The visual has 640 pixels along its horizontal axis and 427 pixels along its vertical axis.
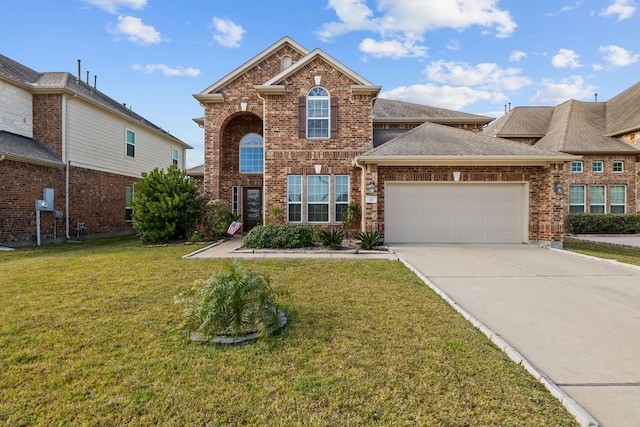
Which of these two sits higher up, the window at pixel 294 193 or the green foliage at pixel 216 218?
the window at pixel 294 193

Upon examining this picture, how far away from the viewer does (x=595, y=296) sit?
5.30 meters

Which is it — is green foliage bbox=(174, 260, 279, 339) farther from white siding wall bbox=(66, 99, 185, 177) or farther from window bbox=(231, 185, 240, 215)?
white siding wall bbox=(66, 99, 185, 177)

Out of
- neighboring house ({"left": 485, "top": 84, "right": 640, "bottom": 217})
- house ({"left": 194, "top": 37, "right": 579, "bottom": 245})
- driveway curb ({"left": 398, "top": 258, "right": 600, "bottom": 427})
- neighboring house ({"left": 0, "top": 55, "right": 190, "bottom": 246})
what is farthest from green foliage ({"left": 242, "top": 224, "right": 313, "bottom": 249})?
neighboring house ({"left": 485, "top": 84, "right": 640, "bottom": 217})

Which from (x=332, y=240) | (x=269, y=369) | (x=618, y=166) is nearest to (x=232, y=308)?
(x=269, y=369)

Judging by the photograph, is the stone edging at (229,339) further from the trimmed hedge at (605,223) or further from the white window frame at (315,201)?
the trimmed hedge at (605,223)

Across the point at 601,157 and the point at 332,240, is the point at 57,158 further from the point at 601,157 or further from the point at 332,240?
the point at 601,157

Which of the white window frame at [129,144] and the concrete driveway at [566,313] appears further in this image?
the white window frame at [129,144]

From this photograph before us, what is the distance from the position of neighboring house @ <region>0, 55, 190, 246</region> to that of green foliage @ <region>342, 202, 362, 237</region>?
11.5 m

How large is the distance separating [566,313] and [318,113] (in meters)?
10.1

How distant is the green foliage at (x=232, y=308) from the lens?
3.50 m

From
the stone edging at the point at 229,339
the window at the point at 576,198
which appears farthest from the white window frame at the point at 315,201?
the window at the point at 576,198

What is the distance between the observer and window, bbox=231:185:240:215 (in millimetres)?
14469

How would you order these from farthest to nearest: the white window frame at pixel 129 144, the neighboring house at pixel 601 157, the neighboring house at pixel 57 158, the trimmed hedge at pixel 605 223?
the neighboring house at pixel 601 157 → the trimmed hedge at pixel 605 223 → the white window frame at pixel 129 144 → the neighboring house at pixel 57 158

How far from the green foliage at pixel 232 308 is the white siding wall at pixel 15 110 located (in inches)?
555
